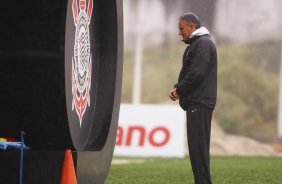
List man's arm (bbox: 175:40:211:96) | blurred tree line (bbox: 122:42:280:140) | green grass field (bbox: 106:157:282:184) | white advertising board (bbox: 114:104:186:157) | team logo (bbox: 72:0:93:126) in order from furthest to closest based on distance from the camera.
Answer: blurred tree line (bbox: 122:42:280:140), white advertising board (bbox: 114:104:186:157), green grass field (bbox: 106:157:282:184), man's arm (bbox: 175:40:211:96), team logo (bbox: 72:0:93:126)

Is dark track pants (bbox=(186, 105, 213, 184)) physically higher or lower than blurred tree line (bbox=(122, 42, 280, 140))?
higher

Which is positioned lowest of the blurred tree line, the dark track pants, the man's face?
the blurred tree line

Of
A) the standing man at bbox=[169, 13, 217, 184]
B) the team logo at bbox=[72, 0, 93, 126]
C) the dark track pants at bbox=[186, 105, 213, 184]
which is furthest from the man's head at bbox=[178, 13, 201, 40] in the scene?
the team logo at bbox=[72, 0, 93, 126]

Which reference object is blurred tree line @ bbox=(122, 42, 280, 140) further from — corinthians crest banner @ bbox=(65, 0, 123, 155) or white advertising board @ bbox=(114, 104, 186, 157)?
corinthians crest banner @ bbox=(65, 0, 123, 155)

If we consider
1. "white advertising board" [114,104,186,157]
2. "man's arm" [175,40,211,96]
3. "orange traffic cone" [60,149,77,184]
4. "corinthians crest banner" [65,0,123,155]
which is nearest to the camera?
"orange traffic cone" [60,149,77,184]

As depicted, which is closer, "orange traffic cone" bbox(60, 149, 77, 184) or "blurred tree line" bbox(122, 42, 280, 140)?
"orange traffic cone" bbox(60, 149, 77, 184)

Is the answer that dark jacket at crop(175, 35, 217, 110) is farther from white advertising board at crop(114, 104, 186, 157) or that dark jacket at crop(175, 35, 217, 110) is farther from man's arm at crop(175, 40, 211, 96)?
white advertising board at crop(114, 104, 186, 157)

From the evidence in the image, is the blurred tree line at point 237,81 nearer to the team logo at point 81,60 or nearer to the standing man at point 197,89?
the standing man at point 197,89

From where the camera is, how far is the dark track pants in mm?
7523

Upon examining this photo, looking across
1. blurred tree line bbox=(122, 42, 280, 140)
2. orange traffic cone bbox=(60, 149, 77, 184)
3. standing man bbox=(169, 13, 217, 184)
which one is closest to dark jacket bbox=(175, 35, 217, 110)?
standing man bbox=(169, 13, 217, 184)

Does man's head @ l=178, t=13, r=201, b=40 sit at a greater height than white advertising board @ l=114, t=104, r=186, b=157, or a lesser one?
greater

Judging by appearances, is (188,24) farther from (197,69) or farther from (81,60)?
(81,60)

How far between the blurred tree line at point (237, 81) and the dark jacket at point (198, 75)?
32230 mm

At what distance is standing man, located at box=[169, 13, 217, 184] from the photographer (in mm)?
7516
